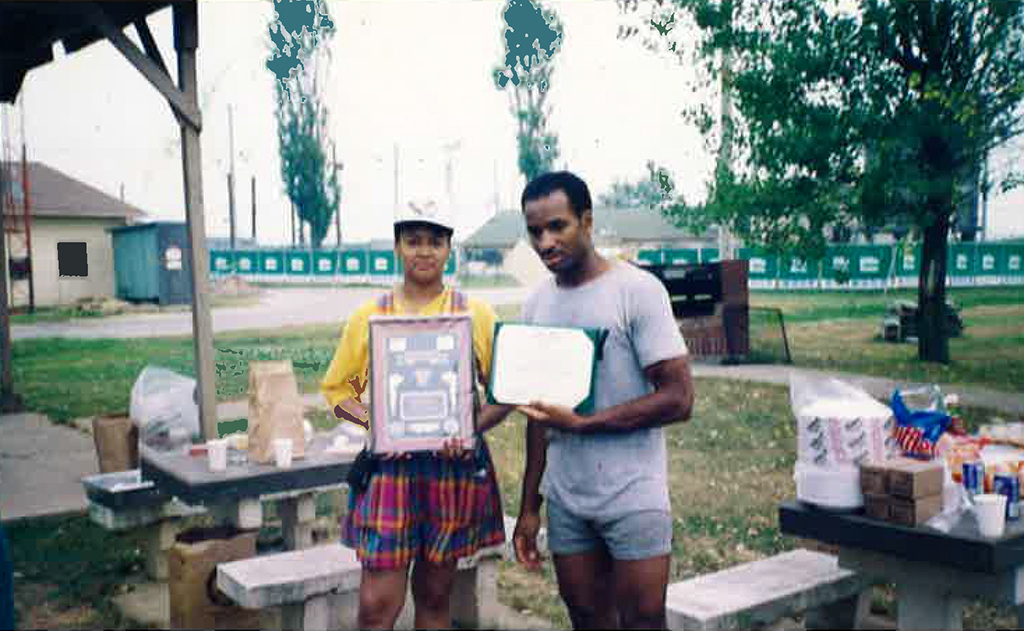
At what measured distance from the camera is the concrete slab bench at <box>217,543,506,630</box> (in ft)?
12.8

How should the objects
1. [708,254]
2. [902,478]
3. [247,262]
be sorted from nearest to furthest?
[902,478] → [708,254] → [247,262]

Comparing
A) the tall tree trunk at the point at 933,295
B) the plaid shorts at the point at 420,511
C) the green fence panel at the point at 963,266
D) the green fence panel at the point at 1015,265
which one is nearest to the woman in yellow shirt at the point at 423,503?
the plaid shorts at the point at 420,511

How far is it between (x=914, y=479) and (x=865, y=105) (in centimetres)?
1083

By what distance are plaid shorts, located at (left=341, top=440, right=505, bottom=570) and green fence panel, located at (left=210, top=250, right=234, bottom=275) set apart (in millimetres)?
49472

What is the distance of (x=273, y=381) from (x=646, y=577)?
2.38 meters

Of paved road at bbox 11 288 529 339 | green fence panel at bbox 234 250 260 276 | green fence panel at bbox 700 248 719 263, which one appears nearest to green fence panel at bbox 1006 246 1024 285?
green fence panel at bbox 700 248 719 263

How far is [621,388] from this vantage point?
2754 millimetres

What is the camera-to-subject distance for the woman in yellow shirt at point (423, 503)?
117 inches

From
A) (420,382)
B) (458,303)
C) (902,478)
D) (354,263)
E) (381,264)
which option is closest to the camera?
(420,382)

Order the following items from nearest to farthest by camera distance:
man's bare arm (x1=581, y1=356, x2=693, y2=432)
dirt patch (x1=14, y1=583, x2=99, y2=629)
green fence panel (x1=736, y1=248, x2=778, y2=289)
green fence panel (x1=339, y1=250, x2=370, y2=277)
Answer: man's bare arm (x1=581, y1=356, x2=693, y2=432), dirt patch (x1=14, y1=583, x2=99, y2=629), green fence panel (x1=736, y1=248, x2=778, y2=289), green fence panel (x1=339, y1=250, x2=370, y2=277)

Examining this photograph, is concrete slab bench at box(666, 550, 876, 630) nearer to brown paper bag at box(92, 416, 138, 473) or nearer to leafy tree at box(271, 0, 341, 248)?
brown paper bag at box(92, 416, 138, 473)

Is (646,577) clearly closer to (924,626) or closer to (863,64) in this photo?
(924,626)

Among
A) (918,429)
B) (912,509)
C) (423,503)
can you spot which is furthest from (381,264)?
(912,509)

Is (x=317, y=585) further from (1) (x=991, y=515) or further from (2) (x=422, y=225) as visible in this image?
(1) (x=991, y=515)
